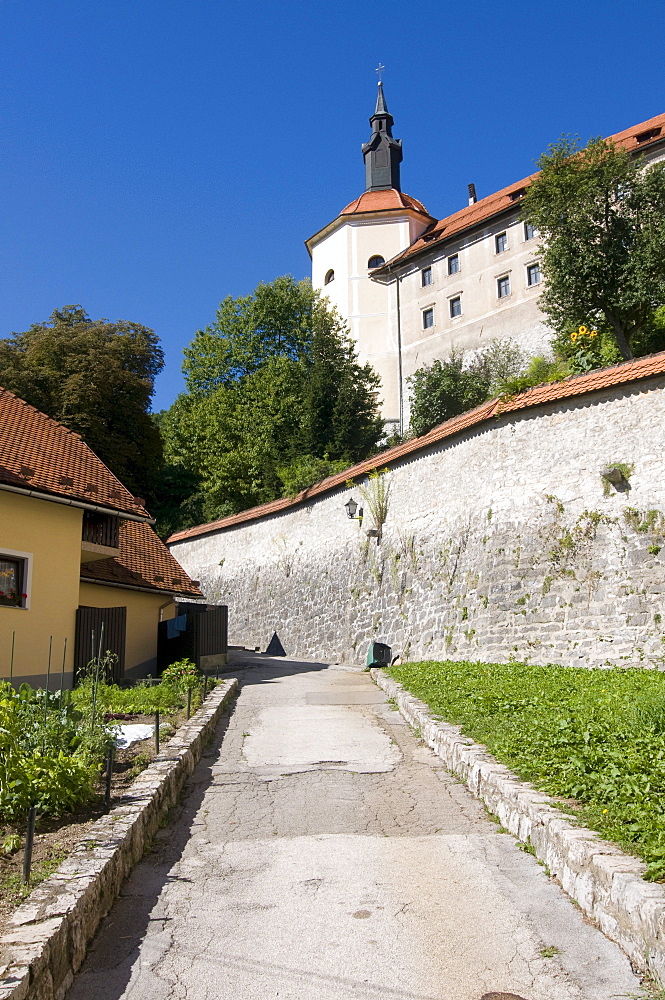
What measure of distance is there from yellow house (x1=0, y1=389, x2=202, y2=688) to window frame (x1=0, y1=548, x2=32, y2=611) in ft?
0.06

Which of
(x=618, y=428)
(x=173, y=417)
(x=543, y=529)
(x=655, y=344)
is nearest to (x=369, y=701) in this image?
(x=543, y=529)

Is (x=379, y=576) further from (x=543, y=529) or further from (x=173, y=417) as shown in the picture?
(x=173, y=417)

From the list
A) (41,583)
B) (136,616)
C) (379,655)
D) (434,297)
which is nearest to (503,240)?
(434,297)

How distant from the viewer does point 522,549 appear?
54.1ft

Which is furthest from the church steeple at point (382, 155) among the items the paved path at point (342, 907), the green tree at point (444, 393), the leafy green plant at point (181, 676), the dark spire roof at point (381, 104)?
the paved path at point (342, 907)

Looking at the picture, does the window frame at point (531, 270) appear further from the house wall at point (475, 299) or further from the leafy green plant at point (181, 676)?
the leafy green plant at point (181, 676)

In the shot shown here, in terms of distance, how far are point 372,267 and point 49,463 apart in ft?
123

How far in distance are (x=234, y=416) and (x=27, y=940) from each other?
37.6m

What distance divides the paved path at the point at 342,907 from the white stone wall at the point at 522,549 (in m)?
7.65

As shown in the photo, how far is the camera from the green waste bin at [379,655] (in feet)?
66.4

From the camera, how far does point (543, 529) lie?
53.2 feet

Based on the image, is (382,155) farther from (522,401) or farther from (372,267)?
(522,401)

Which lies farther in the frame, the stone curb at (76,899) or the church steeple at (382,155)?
the church steeple at (382,155)

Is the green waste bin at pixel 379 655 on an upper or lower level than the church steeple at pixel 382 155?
lower
